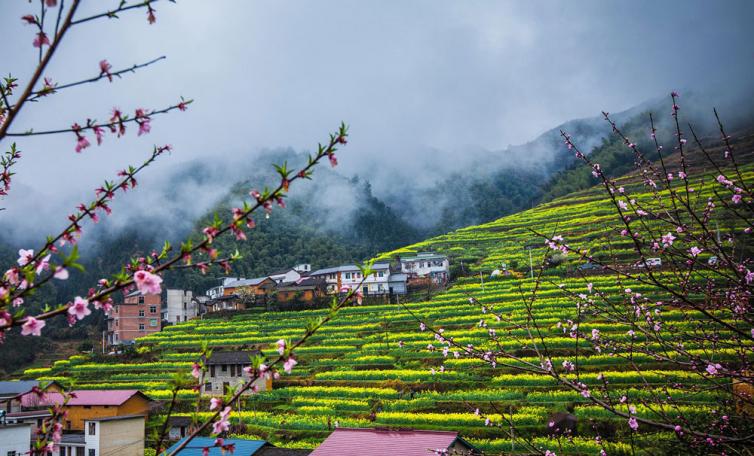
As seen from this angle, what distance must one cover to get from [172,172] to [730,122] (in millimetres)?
133366

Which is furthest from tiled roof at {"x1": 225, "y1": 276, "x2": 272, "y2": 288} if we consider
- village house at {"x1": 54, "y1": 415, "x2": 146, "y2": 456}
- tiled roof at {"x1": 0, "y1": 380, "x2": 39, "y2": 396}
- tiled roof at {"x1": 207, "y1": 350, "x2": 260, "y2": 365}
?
village house at {"x1": 54, "y1": 415, "x2": 146, "y2": 456}

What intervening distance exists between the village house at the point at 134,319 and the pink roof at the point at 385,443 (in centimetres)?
4907

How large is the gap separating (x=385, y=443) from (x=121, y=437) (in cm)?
1583

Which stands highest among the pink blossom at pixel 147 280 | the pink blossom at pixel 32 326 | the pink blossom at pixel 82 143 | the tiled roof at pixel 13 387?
the pink blossom at pixel 82 143

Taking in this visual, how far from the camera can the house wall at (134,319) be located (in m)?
59.3

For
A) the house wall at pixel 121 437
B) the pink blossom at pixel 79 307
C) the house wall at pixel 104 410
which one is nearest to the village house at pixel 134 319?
the house wall at pixel 104 410

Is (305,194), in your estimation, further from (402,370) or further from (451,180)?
(402,370)

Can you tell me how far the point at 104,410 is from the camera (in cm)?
2900

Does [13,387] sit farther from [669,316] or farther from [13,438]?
[669,316]

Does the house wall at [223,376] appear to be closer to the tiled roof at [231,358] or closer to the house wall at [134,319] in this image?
the tiled roof at [231,358]

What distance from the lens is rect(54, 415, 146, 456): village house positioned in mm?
24594

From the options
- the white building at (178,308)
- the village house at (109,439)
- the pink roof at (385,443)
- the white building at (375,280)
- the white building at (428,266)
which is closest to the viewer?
the pink roof at (385,443)

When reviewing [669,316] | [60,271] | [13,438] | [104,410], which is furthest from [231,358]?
[60,271]

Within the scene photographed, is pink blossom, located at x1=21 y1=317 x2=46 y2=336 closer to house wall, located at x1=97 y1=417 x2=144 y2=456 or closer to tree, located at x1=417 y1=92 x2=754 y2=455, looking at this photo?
tree, located at x1=417 y1=92 x2=754 y2=455
